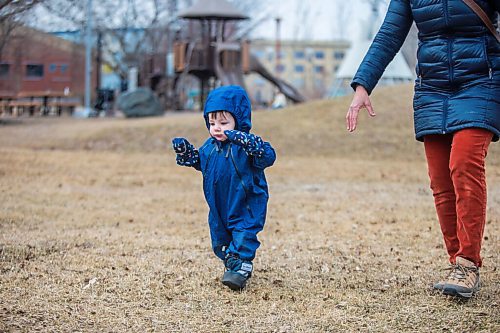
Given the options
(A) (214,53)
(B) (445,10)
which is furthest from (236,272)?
(A) (214,53)

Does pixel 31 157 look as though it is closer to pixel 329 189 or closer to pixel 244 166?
pixel 329 189

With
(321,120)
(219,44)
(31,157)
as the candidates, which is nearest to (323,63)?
(219,44)

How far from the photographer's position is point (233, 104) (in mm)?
4246

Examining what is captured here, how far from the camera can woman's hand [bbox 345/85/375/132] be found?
4.08 meters

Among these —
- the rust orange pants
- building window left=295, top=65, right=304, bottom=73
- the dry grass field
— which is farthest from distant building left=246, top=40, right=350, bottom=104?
the rust orange pants

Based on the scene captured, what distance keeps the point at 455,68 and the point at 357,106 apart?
51 cm

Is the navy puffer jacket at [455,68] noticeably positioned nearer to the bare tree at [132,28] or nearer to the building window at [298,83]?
the bare tree at [132,28]

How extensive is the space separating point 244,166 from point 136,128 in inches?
545

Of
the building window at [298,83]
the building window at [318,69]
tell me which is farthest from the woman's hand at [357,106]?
the building window at [318,69]

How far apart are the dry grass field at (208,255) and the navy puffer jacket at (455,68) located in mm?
889

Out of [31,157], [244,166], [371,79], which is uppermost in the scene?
[371,79]

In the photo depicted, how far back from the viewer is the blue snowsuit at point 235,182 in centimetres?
426

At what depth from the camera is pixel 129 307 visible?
3863 millimetres

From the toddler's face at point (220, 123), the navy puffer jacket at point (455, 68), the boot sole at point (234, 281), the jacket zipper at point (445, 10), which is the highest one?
the jacket zipper at point (445, 10)
